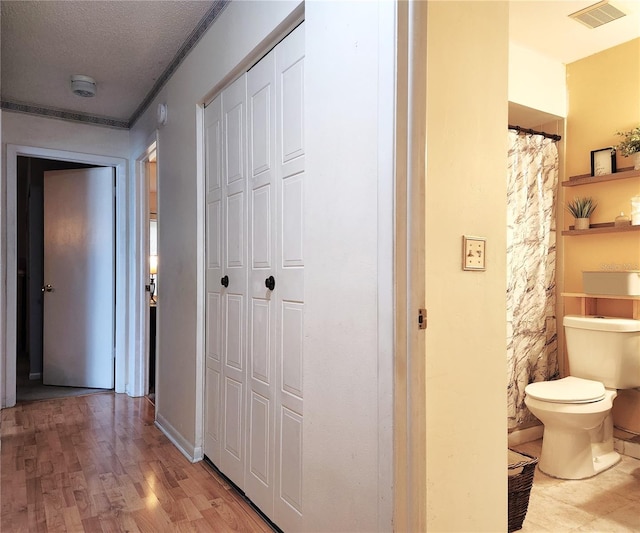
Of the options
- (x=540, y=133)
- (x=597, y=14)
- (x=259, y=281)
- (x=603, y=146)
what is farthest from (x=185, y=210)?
(x=603, y=146)

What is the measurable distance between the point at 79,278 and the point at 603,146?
4.48m

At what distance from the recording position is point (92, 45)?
114 inches

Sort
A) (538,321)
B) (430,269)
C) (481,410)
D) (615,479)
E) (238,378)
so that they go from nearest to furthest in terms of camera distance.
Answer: (430,269), (481,410), (238,378), (615,479), (538,321)

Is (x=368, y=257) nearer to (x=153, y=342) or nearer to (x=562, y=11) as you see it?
(x=562, y=11)

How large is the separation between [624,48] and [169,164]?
303 centimetres

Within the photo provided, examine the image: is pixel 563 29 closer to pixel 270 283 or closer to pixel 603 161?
pixel 603 161

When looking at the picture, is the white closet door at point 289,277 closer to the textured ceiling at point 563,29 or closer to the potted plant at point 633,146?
the textured ceiling at point 563,29

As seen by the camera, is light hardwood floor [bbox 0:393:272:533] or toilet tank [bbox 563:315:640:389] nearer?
light hardwood floor [bbox 0:393:272:533]

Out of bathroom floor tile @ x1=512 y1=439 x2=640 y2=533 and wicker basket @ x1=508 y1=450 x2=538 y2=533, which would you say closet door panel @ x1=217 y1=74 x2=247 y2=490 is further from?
bathroom floor tile @ x1=512 y1=439 x2=640 y2=533

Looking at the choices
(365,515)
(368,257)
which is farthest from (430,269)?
(365,515)

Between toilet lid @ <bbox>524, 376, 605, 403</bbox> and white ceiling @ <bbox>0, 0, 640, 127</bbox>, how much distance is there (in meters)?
2.09

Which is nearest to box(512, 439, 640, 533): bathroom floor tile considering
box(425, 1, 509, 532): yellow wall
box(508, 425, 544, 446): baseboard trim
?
box(508, 425, 544, 446): baseboard trim

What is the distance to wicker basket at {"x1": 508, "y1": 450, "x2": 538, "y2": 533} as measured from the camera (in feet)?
6.14

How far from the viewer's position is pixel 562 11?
8.42 ft
